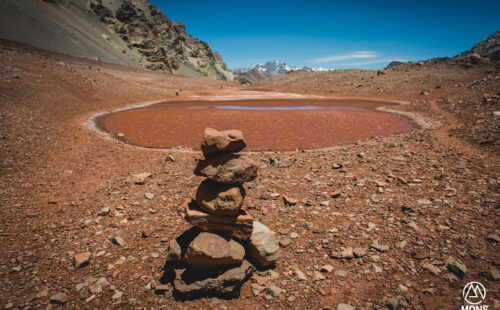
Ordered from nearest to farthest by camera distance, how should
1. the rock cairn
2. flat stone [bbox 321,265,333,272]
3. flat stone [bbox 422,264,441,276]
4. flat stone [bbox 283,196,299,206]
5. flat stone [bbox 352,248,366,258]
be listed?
the rock cairn → flat stone [bbox 422,264,441,276] → flat stone [bbox 321,265,333,272] → flat stone [bbox 352,248,366,258] → flat stone [bbox 283,196,299,206]

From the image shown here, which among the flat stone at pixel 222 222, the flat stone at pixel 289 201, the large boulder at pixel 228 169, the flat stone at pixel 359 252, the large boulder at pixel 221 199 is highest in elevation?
the large boulder at pixel 228 169

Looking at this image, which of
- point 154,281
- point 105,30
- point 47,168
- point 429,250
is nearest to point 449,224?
point 429,250

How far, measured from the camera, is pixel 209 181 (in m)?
4.38

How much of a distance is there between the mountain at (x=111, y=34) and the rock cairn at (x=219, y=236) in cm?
7010

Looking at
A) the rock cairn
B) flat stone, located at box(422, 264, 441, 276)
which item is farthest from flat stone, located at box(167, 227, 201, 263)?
flat stone, located at box(422, 264, 441, 276)

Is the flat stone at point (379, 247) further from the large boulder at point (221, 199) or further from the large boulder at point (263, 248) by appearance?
the large boulder at point (221, 199)

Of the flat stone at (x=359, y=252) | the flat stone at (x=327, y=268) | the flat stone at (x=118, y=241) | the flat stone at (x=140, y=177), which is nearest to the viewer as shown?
the flat stone at (x=327, y=268)

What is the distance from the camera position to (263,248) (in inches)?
169

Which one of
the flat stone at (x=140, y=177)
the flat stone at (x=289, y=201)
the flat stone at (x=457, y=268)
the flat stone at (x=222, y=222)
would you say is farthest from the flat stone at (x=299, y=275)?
the flat stone at (x=140, y=177)

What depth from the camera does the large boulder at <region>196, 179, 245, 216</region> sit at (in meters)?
4.02

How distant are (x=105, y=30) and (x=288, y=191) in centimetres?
11393

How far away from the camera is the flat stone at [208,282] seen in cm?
379

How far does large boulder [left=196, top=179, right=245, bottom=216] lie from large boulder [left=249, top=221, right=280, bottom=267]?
66 centimetres

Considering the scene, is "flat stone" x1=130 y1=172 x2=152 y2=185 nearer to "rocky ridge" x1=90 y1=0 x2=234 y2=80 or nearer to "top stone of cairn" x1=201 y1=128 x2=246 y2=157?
"top stone of cairn" x1=201 y1=128 x2=246 y2=157
